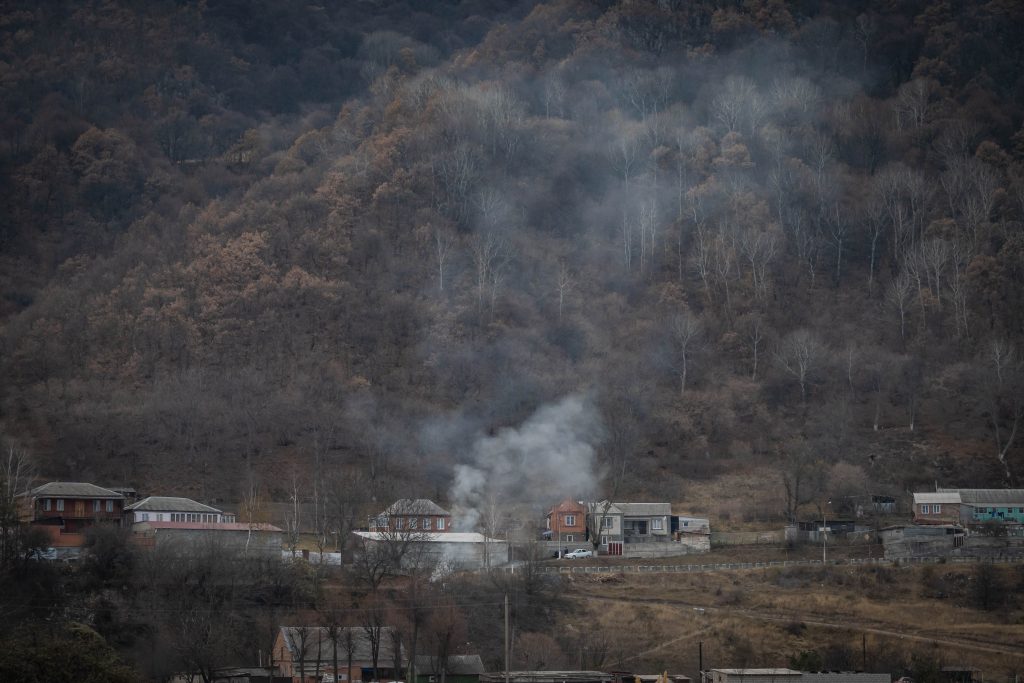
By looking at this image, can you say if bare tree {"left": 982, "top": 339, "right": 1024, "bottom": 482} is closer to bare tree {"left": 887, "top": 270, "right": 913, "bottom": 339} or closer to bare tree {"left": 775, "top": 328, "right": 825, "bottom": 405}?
bare tree {"left": 887, "top": 270, "right": 913, "bottom": 339}

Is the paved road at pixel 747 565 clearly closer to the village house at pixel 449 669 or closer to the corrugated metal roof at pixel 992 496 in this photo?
the corrugated metal roof at pixel 992 496

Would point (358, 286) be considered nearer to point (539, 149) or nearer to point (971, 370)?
point (539, 149)

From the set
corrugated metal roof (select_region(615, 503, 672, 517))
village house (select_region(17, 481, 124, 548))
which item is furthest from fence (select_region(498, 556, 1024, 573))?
village house (select_region(17, 481, 124, 548))

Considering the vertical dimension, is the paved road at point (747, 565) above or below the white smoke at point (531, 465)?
below

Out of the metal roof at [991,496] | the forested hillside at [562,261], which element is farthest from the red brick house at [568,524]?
the metal roof at [991,496]

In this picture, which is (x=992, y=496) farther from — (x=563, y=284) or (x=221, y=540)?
(x=221, y=540)

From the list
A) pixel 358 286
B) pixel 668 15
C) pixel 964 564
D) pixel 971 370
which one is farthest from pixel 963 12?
pixel 964 564
